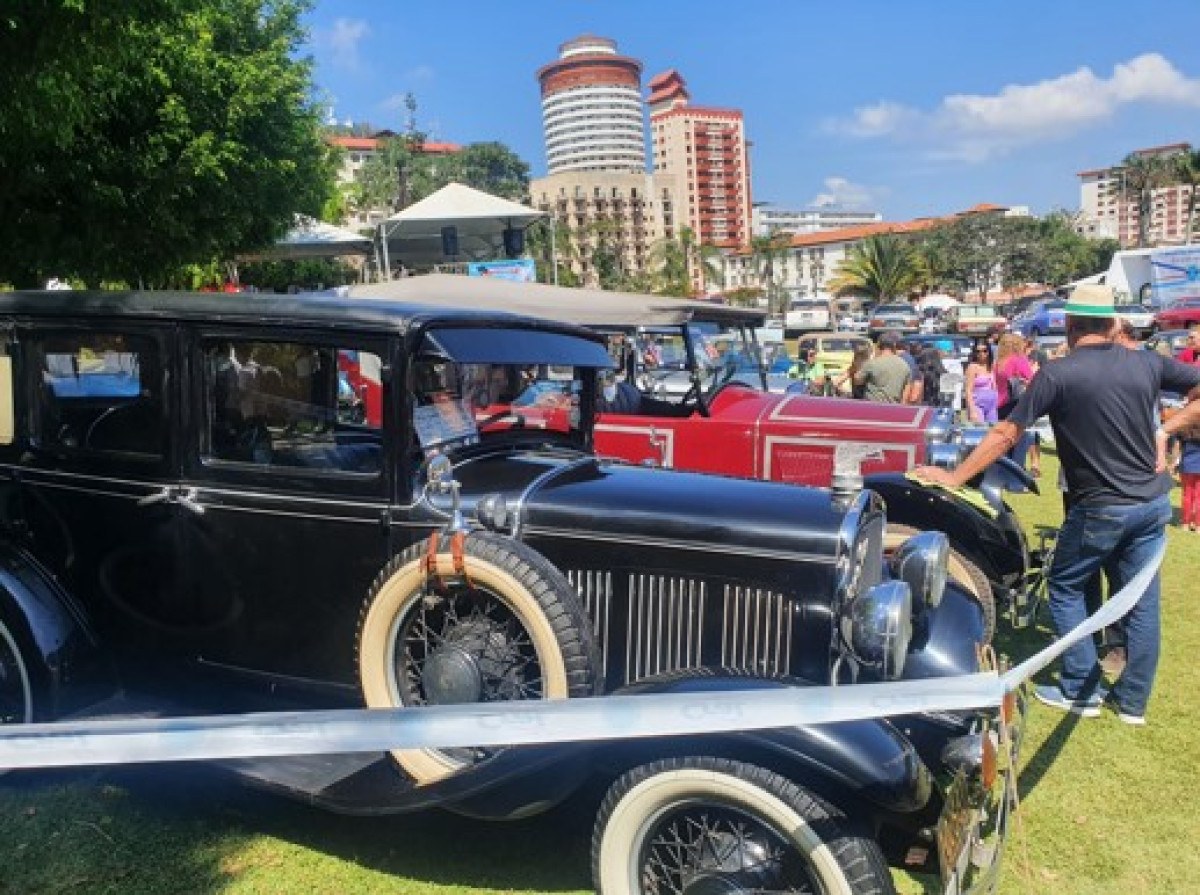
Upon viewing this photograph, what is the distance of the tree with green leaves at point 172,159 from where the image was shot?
29.2 ft

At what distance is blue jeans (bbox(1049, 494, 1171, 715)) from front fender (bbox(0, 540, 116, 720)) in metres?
4.01

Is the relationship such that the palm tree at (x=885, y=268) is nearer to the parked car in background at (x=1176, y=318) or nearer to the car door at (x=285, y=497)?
the parked car in background at (x=1176, y=318)

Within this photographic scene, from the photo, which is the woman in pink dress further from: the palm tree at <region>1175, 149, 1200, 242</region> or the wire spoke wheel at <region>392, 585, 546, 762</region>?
the palm tree at <region>1175, 149, 1200, 242</region>

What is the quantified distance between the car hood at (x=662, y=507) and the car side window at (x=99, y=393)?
3.87 feet

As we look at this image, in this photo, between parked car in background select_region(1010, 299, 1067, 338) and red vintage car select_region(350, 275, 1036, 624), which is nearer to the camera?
red vintage car select_region(350, 275, 1036, 624)

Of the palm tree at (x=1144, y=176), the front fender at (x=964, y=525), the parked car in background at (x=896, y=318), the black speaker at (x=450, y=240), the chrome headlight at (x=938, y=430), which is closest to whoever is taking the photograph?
the front fender at (x=964, y=525)

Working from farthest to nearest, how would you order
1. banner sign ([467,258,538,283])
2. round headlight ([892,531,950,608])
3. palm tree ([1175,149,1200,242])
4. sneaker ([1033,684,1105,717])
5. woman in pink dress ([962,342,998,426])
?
palm tree ([1175,149,1200,242])
banner sign ([467,258,538,283])
woman in pink dress ([962,342,998,426])
sneaker ([1033,684,1105,717])
round headlight ([892,531,950,608])

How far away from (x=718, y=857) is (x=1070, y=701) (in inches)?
105

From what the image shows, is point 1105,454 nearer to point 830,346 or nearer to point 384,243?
point 384,243

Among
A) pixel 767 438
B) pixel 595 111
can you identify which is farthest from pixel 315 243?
pixel 595 111

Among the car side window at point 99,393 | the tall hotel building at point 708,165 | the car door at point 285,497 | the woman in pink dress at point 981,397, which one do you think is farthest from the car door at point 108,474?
the tall hotel building at point 708,165

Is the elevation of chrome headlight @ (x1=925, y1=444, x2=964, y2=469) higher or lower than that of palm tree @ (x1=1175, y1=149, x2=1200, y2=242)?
lower

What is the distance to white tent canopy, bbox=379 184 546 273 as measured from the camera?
1812 centimetres

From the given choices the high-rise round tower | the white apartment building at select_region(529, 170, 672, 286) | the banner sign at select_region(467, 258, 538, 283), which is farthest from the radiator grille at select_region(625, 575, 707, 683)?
the high-rise round tower
